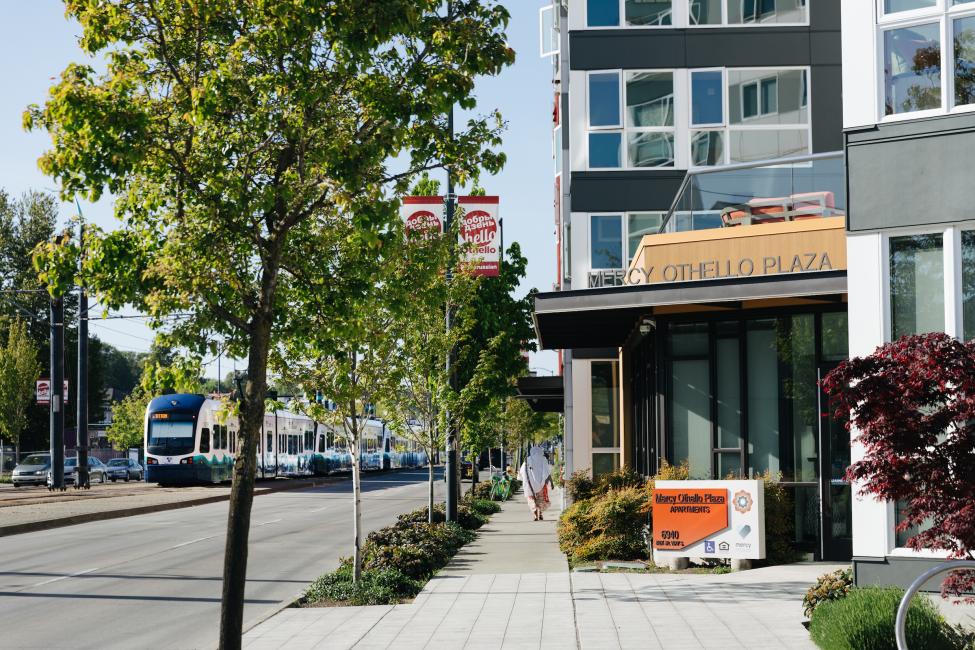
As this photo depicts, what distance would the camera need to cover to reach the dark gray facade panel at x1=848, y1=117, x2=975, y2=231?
13.5m

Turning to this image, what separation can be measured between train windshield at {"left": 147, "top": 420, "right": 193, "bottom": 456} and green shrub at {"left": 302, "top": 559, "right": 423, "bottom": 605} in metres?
35.1

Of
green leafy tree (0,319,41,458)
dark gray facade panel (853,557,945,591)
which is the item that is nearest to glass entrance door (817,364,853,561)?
dark gray facade panel (853,557,945,591)

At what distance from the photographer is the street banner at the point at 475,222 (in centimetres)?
2142

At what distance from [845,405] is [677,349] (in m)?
11.1

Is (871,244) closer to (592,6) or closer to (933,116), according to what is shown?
(933,116)

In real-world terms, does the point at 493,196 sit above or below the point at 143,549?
above

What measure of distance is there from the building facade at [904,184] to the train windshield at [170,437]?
39.4 metres

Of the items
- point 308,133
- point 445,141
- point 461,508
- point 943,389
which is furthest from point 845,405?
point 461,508

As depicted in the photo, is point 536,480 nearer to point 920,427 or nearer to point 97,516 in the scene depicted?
point 97,516

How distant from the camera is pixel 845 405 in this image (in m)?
9.50

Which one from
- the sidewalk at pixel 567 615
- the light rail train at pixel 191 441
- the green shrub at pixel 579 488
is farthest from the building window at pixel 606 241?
the light rail train at pixel 191 441

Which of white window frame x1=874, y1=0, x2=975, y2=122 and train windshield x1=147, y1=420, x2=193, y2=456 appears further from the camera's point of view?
train windshield x1=147, y1=420, x2=193, y2=456

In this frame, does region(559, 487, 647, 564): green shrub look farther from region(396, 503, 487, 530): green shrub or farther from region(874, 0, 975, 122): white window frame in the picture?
region(874, 0, 975, 122): white window frame

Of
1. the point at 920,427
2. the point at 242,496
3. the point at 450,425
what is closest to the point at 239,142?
the point at 242,496
